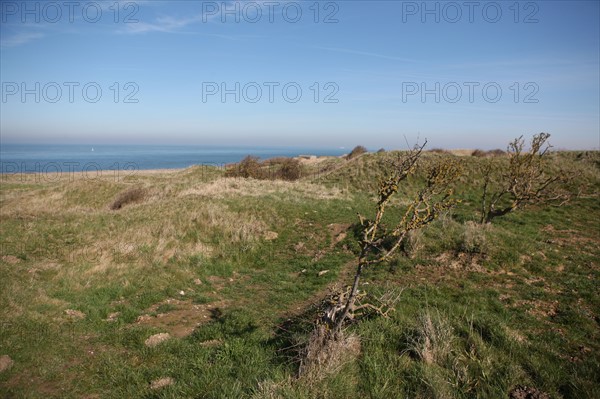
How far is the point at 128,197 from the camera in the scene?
1143 inches

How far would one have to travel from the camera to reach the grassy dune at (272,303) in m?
6.27

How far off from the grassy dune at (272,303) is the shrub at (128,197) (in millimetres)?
8328

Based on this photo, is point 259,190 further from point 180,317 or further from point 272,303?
point 180,317

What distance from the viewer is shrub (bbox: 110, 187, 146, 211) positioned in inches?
1121

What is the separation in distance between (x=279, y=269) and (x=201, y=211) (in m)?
6.84

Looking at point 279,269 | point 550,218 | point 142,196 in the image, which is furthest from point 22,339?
point 550,218

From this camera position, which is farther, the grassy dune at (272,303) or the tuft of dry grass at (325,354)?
the grassy dune at (272,303)

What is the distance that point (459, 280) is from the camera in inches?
432

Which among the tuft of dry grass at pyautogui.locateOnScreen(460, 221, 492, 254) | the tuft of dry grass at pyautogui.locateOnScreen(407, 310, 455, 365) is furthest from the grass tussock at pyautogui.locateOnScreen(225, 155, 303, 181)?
the tuft of dry grass at pyautogui.locateOnScreen(407, 310, 455, 365)

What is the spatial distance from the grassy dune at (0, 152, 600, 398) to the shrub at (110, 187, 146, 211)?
328 inches

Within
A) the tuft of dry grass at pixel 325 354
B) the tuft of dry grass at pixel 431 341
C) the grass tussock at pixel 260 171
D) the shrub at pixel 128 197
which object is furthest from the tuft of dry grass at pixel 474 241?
the grass tussock at pixel 260 171

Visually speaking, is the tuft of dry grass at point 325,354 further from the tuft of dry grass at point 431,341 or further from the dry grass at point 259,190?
the dry grass at point 259,190

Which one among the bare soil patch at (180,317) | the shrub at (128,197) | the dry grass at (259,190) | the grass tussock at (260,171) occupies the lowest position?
the bare soil patch at (180,317)

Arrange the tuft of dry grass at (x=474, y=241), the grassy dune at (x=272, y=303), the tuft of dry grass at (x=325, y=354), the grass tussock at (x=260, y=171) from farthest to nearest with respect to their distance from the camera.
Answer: the grass tussock at (x=260, y=171)
the tuft of dry grass at (x=474, y=241)
the grassy dune at (x=272, y=303)
the tuft of dry grass at (x=325, y=354)
